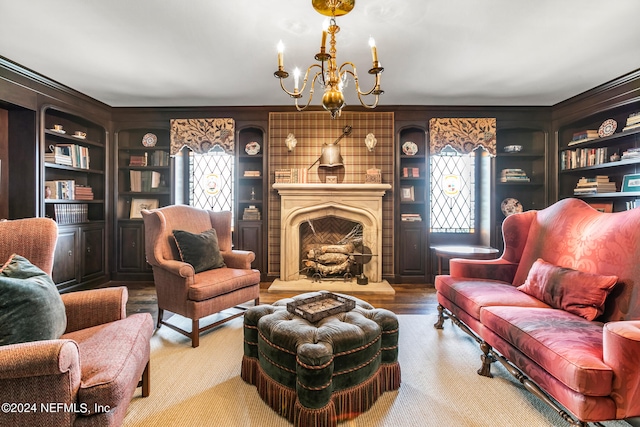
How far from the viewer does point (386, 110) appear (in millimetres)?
4207

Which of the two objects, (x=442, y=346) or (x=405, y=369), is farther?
(x=442, y=346)

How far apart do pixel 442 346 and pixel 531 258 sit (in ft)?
3.39

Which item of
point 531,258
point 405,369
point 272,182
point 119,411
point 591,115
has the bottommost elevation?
point 405,369

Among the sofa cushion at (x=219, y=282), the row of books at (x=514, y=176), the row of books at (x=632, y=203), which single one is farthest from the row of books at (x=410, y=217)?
the sofa cushion at (x=219, y=282)

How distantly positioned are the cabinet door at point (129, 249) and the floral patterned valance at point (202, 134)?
49.3 inches

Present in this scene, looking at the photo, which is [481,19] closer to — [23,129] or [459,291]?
[459,291]

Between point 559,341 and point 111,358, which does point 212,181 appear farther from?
point 559,341

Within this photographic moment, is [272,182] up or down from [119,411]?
up

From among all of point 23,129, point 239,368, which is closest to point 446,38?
point 239,368

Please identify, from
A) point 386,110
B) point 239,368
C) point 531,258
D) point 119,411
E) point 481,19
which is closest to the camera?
point 119,411

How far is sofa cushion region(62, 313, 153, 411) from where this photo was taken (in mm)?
1093

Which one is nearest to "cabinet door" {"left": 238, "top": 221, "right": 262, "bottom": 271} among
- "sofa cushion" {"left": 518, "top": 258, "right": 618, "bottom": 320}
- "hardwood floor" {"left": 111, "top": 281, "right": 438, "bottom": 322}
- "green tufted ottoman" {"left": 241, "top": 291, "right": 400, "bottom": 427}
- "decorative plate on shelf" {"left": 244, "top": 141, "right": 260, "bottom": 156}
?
"hardwood floor" {"left": 111, "top": 281, "right": 438, "bottom": 322}

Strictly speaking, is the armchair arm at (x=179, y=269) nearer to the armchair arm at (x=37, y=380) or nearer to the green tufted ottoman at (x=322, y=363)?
the green tufted ottoman at (x=322, y=363)

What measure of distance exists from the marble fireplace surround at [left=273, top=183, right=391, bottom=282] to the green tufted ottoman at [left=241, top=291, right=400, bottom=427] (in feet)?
7.76
